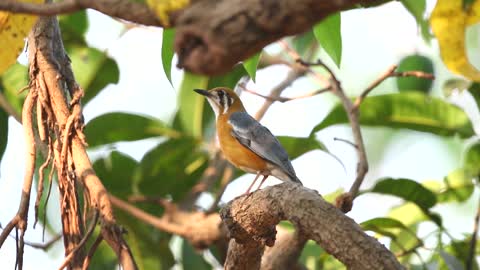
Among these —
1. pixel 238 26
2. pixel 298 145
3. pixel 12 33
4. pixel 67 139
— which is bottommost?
pixel 298 145

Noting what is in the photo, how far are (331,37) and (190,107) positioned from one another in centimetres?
174

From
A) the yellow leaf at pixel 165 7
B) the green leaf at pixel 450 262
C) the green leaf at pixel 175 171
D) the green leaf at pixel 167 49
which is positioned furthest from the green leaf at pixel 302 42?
the yellow leaf at pixel 165 7

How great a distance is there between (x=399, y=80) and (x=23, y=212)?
1999 millimetres

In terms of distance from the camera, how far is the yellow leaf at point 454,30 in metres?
1.65

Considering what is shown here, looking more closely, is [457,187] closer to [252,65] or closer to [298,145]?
[298,145]

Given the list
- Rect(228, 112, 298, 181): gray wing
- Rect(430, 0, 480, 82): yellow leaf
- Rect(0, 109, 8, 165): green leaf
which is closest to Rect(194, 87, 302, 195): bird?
Rect(228, 112, 298, 181): gray wing

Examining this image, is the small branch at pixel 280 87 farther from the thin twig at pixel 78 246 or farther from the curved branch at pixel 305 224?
the thin twig at pixel 78 246

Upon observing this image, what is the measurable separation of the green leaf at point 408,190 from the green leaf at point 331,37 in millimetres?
900

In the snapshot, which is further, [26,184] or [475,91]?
[475,91]

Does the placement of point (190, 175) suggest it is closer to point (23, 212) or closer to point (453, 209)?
point (453, 209)

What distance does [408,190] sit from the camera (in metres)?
3.14

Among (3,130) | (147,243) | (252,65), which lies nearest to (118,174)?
(147,243)

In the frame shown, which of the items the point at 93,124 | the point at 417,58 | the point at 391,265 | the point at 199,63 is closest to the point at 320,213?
the point at 391,265

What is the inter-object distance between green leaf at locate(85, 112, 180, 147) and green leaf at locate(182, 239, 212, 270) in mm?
440
